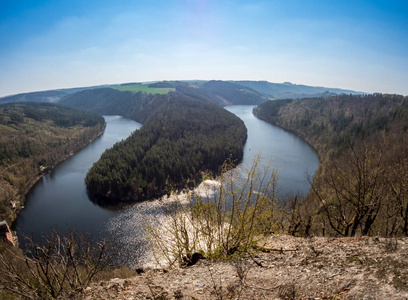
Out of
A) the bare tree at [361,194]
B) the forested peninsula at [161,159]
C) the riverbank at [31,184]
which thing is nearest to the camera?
the bare tree at [361,194]

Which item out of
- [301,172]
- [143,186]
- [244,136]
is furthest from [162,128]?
[301,172]

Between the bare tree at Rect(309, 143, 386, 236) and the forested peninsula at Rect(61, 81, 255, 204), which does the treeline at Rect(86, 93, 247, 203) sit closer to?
the forested peninsula at Rect(61, 81, 255, 204)

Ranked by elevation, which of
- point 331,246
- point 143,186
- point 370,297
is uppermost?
point 370,297

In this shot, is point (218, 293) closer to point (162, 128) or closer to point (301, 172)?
point (301, 172)

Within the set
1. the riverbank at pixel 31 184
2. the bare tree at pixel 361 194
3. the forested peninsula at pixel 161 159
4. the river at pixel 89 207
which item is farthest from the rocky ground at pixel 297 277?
the riverbank at pixel 31 184

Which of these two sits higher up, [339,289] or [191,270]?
[339,289]

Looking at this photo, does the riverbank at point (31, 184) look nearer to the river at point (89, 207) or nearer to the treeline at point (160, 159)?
the river at point (89, 207)
